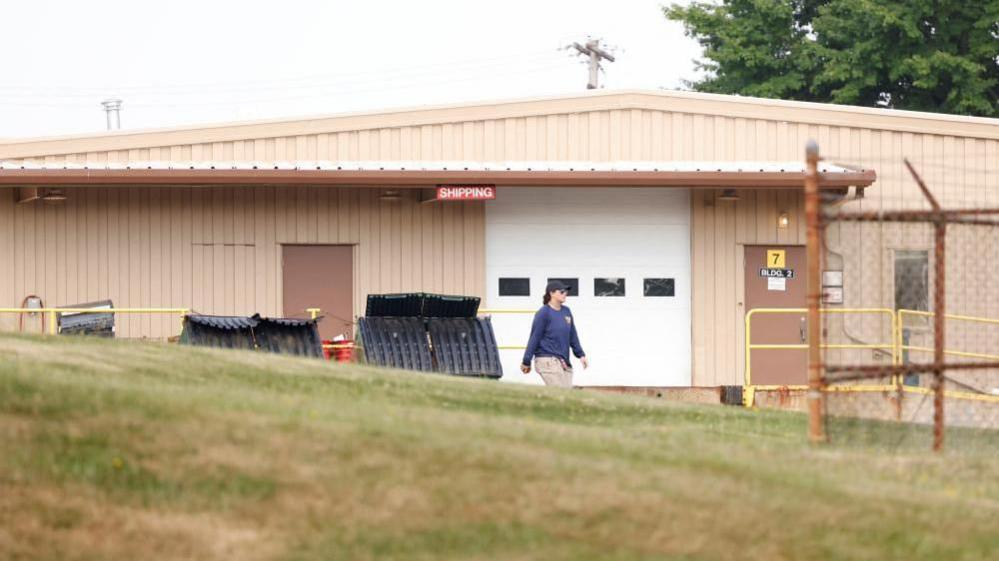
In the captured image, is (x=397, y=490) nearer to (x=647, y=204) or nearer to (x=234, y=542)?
(x=234, y=542)

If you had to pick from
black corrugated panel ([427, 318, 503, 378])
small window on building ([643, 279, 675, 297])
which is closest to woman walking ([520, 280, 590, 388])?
black corrugated panel ([427, 318, 503, 378])

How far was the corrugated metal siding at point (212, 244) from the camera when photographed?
24.3 m

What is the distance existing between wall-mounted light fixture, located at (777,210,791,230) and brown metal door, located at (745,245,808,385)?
1.08ft

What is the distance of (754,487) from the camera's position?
10.0 m

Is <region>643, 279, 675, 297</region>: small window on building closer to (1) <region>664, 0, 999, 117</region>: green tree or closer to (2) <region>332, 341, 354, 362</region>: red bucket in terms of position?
(2) <region>332, 341, 354, 362</region>: red bucket

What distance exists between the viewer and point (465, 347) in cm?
2122

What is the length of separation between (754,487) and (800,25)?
130 ft

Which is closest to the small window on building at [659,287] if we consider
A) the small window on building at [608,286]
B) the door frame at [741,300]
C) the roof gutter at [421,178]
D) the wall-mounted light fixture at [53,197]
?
the small window on building at [608,286]

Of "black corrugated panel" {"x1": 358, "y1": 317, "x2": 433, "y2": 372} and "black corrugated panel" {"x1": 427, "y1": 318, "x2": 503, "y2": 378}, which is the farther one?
"black corrugated panel" {"x1": 427, "y1": 318, "x2": 503, "y2": 378}

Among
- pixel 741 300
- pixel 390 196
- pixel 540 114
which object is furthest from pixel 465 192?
pixel 741 300

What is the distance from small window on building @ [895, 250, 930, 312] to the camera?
1000 inches

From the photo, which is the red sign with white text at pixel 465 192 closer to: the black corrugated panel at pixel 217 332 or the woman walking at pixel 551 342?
the black corrugated panel at pixel 217 332

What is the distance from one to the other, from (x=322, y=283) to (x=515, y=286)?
306 cm

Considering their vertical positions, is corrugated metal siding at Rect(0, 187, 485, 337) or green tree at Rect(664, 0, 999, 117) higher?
green tree at Rect(664, 0, 999, 117)
